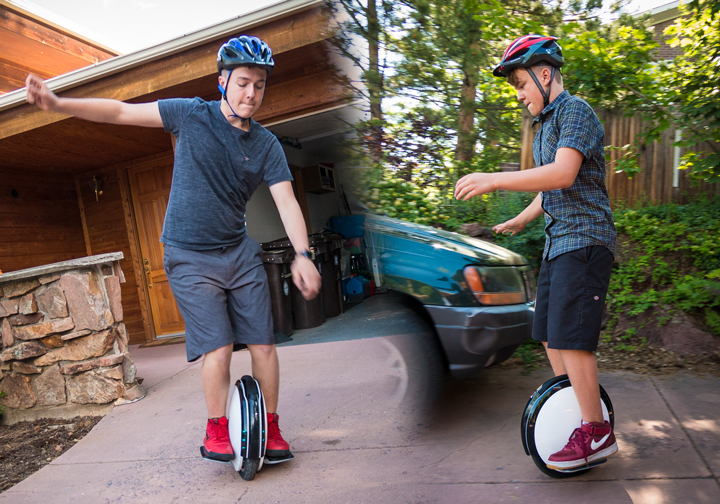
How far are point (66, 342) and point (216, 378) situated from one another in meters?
2.36

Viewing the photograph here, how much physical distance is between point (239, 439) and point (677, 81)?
478 centimetres

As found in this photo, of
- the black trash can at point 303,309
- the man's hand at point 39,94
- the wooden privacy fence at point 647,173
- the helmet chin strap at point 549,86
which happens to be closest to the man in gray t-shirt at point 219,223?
the man's hand at point 39,94

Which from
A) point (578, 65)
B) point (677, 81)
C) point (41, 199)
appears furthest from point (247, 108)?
point (41, 199)

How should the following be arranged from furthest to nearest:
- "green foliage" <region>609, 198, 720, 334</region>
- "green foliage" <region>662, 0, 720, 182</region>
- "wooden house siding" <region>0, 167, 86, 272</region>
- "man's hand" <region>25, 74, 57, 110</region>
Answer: "wooden house siding" <region>0, 167, 86, 272</region> < "green foliage" <region>662, 0, 720, 182</region> < "green foliage" <region>609, 198, 720, 334</region> < "man's hand" <region>25, 74, 57, 110</region>

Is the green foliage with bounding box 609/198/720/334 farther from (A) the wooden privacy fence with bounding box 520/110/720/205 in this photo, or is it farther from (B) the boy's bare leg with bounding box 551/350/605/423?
(B) the boy's bare leg with bounding box 551/350/605/423

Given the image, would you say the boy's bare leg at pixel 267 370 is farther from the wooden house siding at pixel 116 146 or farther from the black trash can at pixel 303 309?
the black trash can at pixel 303 309

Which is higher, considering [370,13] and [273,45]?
[273,45]

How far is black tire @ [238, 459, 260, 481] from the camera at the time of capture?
206cm

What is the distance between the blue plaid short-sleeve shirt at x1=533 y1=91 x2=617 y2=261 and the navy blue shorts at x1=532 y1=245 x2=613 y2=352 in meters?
Answer: 0.04

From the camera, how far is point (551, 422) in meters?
1.87

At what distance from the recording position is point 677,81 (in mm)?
4504

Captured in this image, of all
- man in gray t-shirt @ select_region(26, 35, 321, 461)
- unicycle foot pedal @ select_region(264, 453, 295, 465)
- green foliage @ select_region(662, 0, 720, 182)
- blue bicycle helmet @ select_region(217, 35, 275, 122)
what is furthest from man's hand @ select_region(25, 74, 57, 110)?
green foliage @ select_region(662, 0, 720, 182)

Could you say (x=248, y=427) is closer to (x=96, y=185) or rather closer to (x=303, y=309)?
(x=303, y=309)

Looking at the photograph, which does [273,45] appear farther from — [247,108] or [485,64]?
[247,108]
